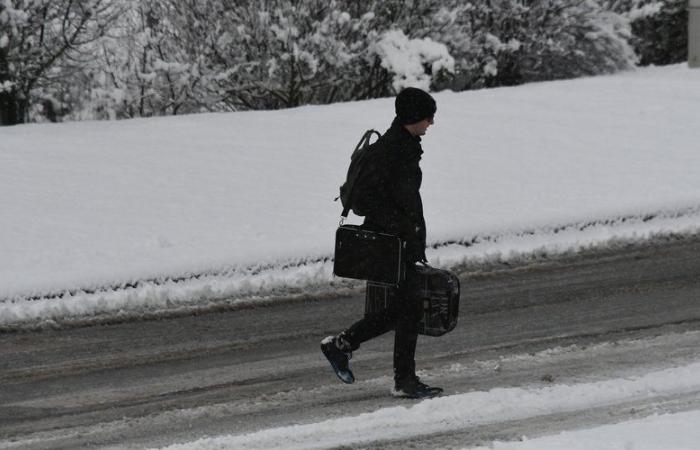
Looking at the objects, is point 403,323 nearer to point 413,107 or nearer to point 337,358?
point 337,358

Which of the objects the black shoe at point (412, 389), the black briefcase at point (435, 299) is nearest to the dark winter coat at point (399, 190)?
the black briefcase at point (435, 299)

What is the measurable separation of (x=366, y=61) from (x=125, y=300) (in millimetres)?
7744

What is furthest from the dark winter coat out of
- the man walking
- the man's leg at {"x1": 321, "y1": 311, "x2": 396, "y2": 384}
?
the man's leg at {"x1": 321, "y1": 311, "x2": 396, "y2": 384}

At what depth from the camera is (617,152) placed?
1439 centimetres

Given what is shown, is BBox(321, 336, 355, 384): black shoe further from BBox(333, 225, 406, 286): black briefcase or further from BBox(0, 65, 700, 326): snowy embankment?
BBox(0, 65, 700, 326): snowy embankment

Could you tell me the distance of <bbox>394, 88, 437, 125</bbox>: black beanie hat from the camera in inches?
275

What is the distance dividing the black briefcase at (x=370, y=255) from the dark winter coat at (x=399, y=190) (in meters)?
0.06

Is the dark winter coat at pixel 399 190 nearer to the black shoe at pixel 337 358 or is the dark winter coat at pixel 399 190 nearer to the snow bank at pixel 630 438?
the black shoe at pixel 337 358

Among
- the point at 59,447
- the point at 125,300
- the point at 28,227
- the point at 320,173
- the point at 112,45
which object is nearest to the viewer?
the point at 59,447

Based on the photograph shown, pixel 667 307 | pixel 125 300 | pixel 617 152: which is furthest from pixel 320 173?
pixel 667 307

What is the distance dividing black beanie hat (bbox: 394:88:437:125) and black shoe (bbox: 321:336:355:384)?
132cm

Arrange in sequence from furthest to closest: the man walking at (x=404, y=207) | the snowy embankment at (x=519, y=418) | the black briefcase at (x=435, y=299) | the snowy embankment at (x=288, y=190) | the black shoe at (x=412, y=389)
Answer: the snowy embankment at (x=288, y=190) < the black shoe at (x=412, y=389) < the black briefcase at (x=435, y=299) < the man walking at (x=404, y=207) < the snowy embankment at (x=519, y=418)

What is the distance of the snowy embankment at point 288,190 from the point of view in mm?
10414

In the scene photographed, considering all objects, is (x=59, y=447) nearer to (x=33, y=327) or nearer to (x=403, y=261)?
(x=403, y=261)
